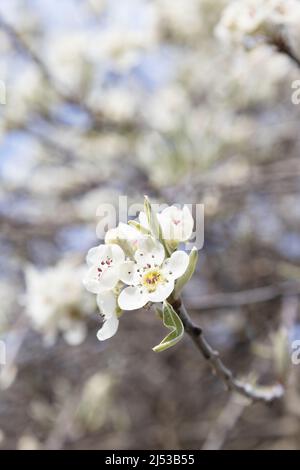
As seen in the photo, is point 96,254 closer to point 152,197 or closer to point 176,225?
point 176,225

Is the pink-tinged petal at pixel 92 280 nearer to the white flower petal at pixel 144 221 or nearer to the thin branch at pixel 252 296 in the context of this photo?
the white flower petal at pixel 144 221

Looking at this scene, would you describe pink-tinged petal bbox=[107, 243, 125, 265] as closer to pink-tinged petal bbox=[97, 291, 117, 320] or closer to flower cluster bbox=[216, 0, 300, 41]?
pink-tinged petal bbox=[97, 291, 117, 320]

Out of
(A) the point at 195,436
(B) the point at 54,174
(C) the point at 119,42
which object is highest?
(C) the point at 119,42

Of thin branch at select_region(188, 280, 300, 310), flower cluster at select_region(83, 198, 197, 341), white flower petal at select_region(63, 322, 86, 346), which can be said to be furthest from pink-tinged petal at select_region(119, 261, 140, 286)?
thin branch at select_region(188, 280, 300, 310)

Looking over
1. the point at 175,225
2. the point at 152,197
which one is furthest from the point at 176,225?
the point at 152,197
